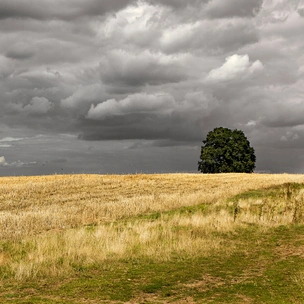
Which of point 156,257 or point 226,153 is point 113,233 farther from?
point 226,153

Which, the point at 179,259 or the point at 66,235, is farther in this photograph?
the point at 66,235

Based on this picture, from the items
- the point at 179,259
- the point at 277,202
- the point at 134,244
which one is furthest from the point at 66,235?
Result: the point at 277,202

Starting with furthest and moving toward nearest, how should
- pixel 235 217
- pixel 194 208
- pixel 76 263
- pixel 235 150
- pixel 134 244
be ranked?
pixel 235 150
pixel 194 208
pixel 235 217
pixel 134 244
pixel 76 263

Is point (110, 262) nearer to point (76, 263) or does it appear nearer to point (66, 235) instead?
point (76, 263)

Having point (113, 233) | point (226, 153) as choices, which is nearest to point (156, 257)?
point (113, 233)

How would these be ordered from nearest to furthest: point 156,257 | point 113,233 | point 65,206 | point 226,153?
point 156,257
point 113,233
point 65,206
point 226,153

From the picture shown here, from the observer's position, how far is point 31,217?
2341 centimetres

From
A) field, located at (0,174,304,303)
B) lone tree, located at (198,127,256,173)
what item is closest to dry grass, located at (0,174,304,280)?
field, located at (0,174,304,303)

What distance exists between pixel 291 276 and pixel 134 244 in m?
6.50

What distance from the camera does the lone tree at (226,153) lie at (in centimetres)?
7850

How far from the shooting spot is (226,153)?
3095 inches

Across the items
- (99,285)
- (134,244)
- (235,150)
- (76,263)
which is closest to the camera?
(99,285)

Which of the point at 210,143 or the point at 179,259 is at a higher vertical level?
the point at 210,143

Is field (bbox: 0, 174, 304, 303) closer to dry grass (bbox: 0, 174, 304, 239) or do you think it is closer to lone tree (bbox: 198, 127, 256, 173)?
dry grass (bbox: 0, 174, 304, 239)
